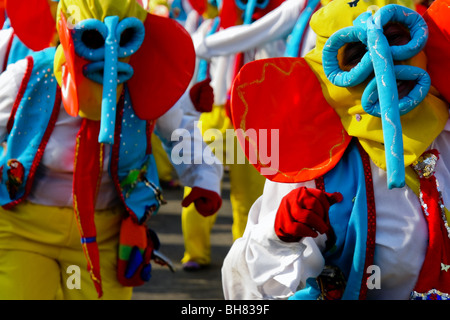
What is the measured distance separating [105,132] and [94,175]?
444 mm

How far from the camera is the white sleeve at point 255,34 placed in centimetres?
511

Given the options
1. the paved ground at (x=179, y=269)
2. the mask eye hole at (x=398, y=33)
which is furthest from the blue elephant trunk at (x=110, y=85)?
the paved ground at (x=179, y=269)

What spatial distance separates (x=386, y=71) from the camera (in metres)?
2.38

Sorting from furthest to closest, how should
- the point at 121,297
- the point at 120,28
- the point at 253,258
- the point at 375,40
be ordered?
the point at 121,297
the point at 120,28
the point at 253,258
the point at 375,40

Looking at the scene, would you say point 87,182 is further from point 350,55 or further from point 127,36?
point 350,55

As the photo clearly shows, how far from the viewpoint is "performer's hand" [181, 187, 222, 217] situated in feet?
11.9

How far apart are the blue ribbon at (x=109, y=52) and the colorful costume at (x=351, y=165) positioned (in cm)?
55

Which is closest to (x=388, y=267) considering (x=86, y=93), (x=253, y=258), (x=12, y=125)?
(x=253, y=258)

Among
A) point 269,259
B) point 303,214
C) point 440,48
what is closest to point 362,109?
point 440,48

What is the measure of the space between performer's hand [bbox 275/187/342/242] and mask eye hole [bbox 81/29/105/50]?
3.69 ft

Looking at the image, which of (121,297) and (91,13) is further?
(121,297)

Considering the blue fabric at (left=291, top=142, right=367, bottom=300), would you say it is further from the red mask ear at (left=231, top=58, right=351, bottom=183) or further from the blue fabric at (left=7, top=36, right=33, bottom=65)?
the blue fabric at (left=7, top=36, right=33, bottom=65)

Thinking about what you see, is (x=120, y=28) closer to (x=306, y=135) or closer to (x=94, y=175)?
(x=94, y=175)

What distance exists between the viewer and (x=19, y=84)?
333 cm
